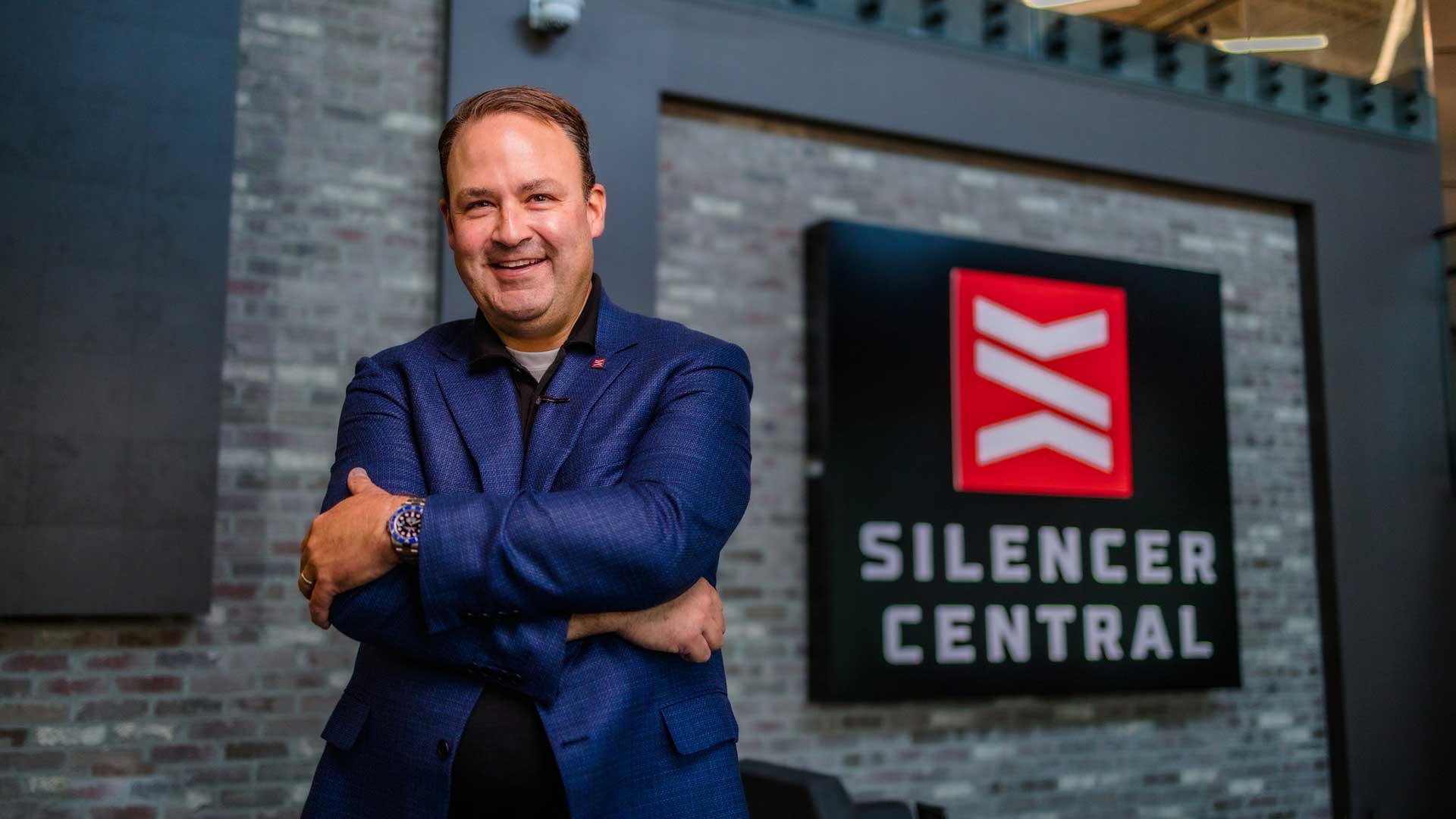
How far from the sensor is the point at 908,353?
463 centimetres

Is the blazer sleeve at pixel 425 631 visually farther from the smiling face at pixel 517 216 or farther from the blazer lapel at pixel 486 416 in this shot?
the smiling face at pixel 517 216

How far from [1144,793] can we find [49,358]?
13.8 feet

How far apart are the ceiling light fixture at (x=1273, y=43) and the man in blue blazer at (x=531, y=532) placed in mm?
4874

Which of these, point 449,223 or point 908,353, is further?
point 908,353

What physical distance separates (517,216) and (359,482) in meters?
0.37

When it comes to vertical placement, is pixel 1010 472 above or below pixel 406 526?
above

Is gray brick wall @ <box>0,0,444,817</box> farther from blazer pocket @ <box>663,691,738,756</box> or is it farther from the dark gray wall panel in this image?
blazer pocket @ <box>663,691,738,756</box>

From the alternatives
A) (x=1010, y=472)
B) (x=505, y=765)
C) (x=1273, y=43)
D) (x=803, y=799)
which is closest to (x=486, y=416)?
(x=505, y=765)

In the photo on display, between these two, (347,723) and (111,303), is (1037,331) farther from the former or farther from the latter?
(347,723)

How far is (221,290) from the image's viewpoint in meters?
3.57

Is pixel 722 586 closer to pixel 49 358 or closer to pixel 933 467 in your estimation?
pixel 933 467

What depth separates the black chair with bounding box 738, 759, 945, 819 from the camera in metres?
2.57

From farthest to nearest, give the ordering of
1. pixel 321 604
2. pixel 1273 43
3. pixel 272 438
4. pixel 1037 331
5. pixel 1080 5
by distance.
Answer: pixel 1273 43 → pixel 1080 5 → pixel 1037 331 → pixel 272 438 → pixel 321 604

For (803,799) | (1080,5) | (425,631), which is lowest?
(803,799)
